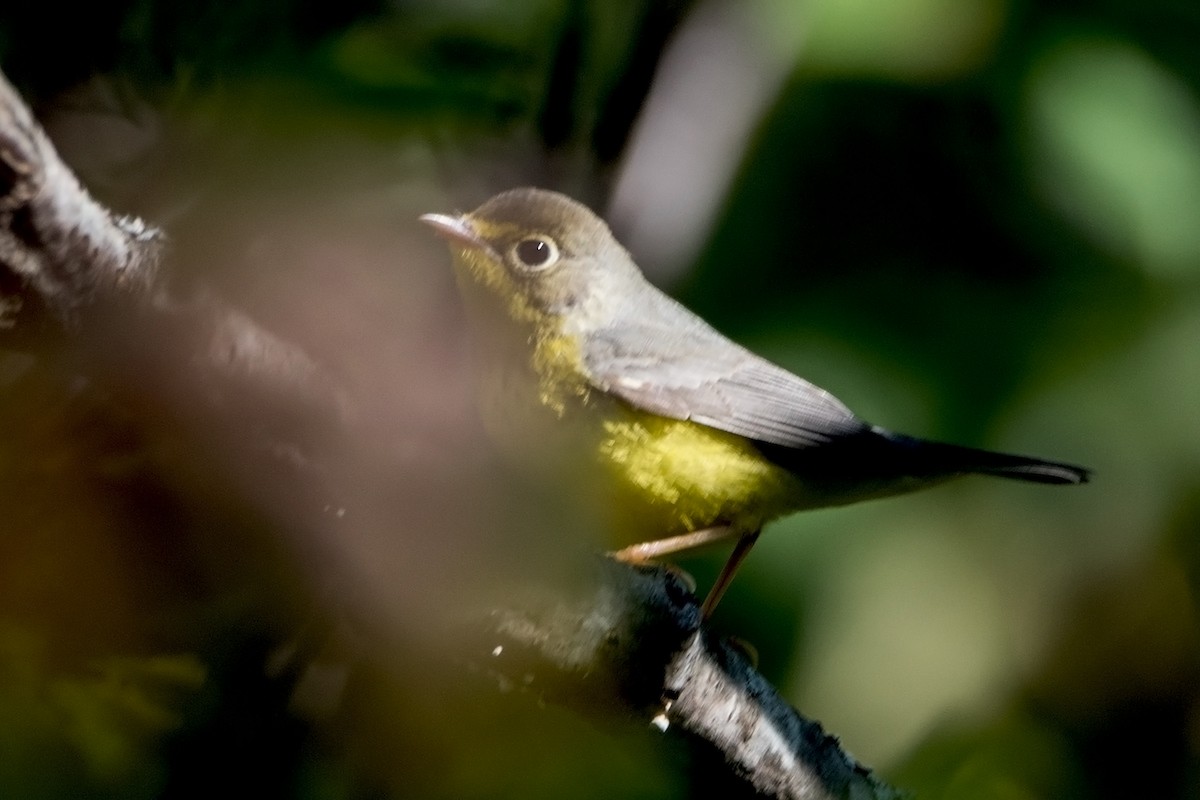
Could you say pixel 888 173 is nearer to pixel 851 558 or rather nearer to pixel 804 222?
pixel 804 222

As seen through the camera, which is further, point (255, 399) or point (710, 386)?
point (710, 386)

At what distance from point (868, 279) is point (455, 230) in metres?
0.83

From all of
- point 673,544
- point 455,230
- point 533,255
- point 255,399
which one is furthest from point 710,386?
point 255,399

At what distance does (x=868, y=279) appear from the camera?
2.06 metres

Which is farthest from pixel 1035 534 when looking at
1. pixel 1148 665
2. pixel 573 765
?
pixel 573 765

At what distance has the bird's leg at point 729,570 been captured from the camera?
1833 millimetres

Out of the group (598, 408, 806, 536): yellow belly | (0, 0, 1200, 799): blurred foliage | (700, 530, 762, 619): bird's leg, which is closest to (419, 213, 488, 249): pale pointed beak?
(0, 0, 1200, 799): blurred foliage

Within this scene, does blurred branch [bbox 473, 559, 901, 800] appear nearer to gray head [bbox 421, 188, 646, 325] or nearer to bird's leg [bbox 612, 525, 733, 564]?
bird's leg [bbox 612, 525, 733, 564]

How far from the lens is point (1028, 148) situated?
2.06 m

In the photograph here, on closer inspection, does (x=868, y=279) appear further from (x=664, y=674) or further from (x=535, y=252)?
(x=664, y=674)

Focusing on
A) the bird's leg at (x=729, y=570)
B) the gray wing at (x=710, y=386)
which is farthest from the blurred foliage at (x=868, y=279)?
the gray wing at (x=710, y=386)

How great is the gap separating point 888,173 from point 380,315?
3.69ft

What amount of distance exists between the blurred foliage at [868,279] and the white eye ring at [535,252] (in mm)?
186

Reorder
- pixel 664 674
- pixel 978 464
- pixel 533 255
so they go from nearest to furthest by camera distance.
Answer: pixel 664 674, pixel 978 464, pixel 533 255
